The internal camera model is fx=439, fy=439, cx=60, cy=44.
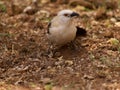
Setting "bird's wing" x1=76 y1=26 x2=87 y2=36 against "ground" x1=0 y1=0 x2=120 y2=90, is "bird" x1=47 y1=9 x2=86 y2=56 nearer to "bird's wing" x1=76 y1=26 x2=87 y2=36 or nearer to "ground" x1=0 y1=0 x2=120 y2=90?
"ground" x1=0 y1=0 x2=120 y2=90

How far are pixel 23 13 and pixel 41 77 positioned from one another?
8.51 feet

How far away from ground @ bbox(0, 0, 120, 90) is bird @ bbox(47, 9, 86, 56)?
22cm

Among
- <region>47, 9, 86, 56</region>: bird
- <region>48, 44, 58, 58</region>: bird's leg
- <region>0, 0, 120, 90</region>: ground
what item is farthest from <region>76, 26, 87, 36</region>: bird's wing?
<region>47, 9, 86, 56</region>: bird

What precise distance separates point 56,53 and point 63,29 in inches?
15.8

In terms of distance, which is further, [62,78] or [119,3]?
[119,3]

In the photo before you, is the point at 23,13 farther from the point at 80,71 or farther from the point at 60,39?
the point at 80,71

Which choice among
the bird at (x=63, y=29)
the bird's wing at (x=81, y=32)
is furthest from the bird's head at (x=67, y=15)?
the bird's wing at (x=81, y=32)

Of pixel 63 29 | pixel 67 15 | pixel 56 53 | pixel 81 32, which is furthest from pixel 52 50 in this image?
pixel 81 32

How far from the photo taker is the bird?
5867mm

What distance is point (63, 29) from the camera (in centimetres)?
587

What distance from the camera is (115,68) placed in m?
5.42

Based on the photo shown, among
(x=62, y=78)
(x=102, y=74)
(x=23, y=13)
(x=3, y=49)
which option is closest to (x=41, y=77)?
(x=62, y=78)

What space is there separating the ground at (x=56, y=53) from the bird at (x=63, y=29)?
0.22m

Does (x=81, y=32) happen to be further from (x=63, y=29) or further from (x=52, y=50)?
(x=63, y=29)
